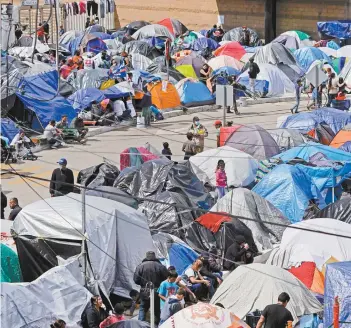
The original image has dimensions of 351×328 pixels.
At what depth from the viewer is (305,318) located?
14.8 meters

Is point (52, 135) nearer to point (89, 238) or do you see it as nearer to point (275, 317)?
point (89, 238)

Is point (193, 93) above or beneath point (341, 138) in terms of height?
beneath

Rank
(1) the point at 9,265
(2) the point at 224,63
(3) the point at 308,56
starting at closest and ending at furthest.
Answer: (1) the point at 9,265, (2) the point at 224,63, (3) the point at 308,56

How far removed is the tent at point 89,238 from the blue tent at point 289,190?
412 cm

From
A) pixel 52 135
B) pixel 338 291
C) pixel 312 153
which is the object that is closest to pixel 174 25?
pixel 52 135

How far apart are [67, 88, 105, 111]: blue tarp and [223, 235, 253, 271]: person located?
12.3 m

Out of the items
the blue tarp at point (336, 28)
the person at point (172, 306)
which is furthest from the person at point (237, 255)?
the blue tarp at point (336, 28)

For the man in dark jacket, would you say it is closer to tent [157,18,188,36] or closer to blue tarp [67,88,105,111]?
blue tarp [67,88,105,111]

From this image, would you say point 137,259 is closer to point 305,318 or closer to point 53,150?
point 305,318

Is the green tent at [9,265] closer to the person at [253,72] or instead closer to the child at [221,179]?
the child at [221,179]

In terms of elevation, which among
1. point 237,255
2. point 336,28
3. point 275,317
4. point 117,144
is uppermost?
point 336,28

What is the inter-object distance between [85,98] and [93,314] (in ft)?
50.3

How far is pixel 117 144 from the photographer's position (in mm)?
27812

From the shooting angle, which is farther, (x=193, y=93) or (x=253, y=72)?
(x=253, y=72)
